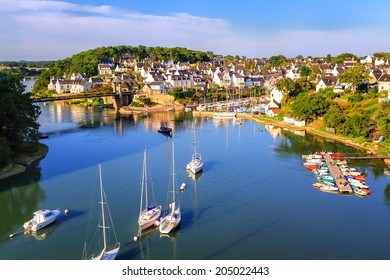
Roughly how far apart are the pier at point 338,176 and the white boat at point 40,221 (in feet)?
50.6

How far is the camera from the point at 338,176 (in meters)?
24.2

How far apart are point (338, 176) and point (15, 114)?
23.0m

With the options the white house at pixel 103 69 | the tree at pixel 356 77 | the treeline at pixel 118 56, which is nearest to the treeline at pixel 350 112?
the tree at pixel 356 77

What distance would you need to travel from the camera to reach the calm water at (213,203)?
52.0 ft

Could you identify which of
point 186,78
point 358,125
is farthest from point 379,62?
point 358,125

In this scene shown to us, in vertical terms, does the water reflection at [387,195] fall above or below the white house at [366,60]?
below

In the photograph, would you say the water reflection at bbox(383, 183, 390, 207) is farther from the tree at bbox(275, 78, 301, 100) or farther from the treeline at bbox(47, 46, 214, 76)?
the treeline at bbox(47, 46, 214, 76)

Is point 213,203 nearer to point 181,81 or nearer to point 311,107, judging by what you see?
point 311,107

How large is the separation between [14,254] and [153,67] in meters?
71.2

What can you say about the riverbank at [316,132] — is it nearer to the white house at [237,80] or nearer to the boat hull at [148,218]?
the boat hull at [148,218]

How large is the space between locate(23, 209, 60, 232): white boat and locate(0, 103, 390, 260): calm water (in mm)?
380

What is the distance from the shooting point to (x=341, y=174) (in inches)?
973

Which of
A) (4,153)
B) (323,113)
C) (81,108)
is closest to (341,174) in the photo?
(323,113)

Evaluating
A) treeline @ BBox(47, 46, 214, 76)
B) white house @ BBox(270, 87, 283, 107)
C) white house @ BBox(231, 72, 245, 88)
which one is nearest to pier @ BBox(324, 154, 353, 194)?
white house @ BBox(270, 87, 283, 107)
